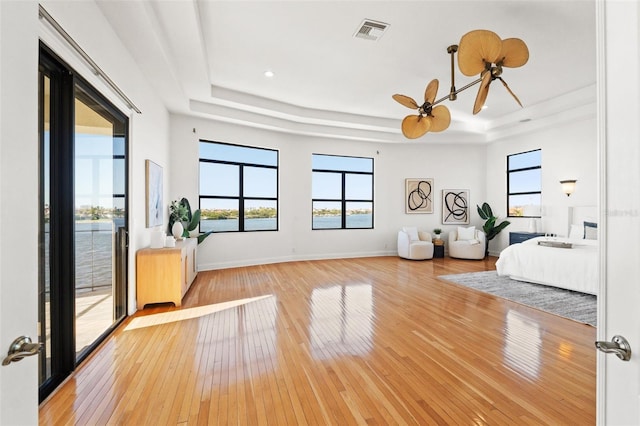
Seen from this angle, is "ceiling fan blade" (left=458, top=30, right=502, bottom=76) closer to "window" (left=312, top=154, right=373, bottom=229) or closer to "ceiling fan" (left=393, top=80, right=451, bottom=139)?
"ceiling fan" (left=393, top=80, right=451, bottom=139)

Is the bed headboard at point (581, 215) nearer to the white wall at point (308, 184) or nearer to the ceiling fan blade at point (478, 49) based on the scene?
the white wall at point (308, 184)

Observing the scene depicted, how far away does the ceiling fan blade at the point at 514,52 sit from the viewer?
105 inches

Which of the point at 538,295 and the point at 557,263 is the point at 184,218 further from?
the point at 557,263

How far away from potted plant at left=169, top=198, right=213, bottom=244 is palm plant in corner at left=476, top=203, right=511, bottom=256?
7041 mm

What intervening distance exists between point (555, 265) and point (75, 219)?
6260 mm

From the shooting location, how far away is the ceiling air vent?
343cm

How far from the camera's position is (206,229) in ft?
20.3

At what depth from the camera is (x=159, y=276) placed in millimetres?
3834

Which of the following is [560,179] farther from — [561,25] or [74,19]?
[74,19]

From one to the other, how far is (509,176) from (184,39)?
825 cm
